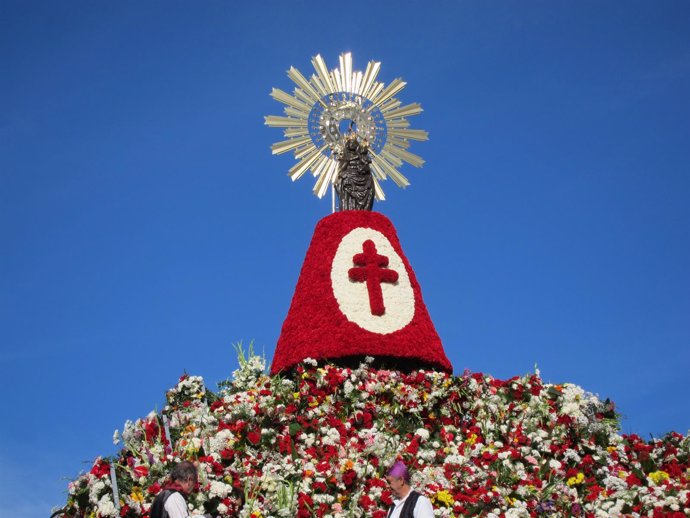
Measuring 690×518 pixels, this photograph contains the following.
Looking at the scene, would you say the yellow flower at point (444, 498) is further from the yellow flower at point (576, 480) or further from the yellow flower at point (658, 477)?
the yellow flower at point (658, 477)

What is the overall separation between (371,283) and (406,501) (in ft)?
27.3

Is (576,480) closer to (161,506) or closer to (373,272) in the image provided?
(373,272)

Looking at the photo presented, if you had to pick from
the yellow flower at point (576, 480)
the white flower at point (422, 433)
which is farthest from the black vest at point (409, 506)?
the white flower at point (422, 433)

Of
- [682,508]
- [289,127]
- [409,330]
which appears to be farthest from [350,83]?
[682,508]

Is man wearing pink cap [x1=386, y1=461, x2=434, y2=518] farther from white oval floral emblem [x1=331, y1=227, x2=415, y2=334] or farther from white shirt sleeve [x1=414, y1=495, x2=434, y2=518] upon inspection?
white oval floral emblem [x1=331, y1=227, x2=415, y2=334]

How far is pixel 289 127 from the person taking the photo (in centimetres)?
1705

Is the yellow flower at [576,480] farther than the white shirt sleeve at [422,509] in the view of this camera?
Yes

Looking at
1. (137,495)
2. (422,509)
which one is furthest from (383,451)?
(422,509)

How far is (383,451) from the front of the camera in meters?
10.9

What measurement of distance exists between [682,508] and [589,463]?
6.59 feet

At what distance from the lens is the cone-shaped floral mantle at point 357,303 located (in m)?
14.2

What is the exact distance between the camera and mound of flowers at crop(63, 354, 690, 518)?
9.87m

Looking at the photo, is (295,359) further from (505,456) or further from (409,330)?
(505,456)

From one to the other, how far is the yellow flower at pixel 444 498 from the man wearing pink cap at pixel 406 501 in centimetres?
322
